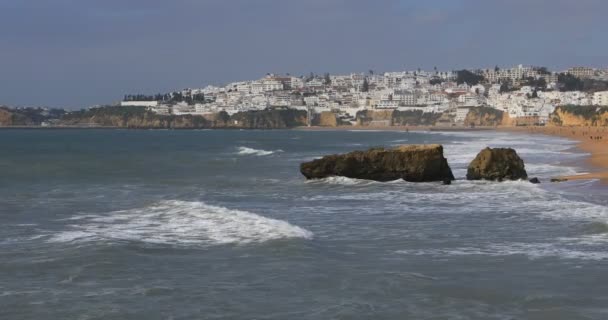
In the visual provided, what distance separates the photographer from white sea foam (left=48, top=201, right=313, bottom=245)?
14266 mm

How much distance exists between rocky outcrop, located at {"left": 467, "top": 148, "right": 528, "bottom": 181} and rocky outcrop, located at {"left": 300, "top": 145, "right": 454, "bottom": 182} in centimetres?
100

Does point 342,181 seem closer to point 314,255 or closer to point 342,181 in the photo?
point 342,181

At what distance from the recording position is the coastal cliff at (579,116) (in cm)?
12938

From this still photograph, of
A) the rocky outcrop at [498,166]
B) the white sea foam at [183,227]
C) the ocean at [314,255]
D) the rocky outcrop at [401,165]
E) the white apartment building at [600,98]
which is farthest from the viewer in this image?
the white apartment building at [600,98]

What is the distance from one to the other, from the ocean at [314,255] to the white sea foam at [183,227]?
41mm

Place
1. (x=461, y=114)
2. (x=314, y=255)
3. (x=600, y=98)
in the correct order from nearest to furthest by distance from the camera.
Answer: (x=314, y=255), (x=600, y=98), (x=461, y=114)

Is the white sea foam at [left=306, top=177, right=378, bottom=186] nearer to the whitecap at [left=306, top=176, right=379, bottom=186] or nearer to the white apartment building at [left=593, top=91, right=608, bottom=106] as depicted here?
the whitecap at [left=306, top=176, right=379, bottom=186]

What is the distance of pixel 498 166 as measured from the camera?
2578 centimetres

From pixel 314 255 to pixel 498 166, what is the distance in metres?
14.5

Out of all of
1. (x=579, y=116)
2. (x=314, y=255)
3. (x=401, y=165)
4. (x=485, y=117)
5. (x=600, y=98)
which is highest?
(x=600, y=98)

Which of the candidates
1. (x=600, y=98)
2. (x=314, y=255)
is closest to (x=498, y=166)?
(x=314, y=255)

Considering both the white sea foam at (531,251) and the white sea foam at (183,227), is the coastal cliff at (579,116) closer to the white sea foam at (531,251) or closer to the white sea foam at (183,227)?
the white sea foam at (183,227)

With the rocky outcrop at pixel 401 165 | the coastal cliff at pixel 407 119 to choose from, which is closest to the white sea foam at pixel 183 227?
the rocky outcrop at pixel 401 165

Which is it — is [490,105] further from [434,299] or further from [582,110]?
[434,299]
